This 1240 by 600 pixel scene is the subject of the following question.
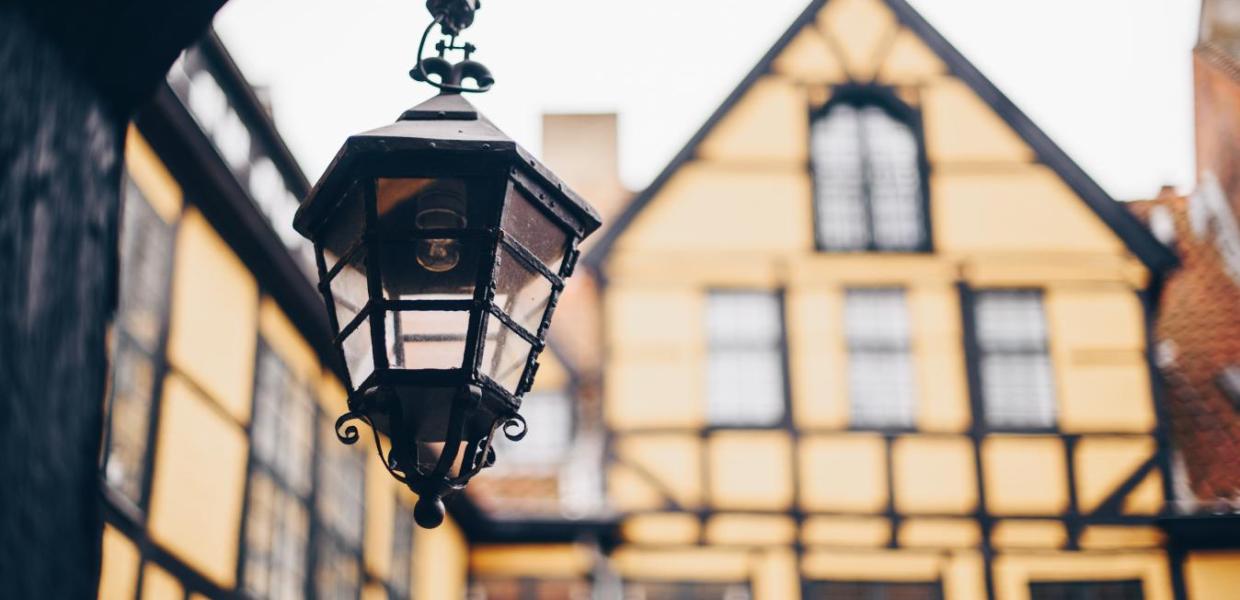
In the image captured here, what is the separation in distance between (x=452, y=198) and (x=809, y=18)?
11.7m

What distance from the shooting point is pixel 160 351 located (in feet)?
24.9

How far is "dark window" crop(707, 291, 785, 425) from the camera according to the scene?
13484 mm

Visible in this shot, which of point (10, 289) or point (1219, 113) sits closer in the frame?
point (10, 289)

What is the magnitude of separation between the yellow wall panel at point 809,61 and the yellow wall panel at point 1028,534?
13.3 ft

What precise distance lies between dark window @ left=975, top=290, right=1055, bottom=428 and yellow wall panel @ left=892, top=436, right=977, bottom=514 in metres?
0.39

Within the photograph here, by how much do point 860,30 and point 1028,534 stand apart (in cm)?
454

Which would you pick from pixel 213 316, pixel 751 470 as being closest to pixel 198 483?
pixel 213 316

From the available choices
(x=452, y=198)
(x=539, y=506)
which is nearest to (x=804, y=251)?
(x=539, y=506)

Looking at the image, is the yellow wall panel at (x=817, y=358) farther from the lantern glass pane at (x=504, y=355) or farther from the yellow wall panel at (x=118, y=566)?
the lantern glass pane at (x=504, y=355)

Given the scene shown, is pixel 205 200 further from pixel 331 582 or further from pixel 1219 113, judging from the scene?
pixel 1219 113

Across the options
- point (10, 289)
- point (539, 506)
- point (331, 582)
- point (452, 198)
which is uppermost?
point (539, 506)

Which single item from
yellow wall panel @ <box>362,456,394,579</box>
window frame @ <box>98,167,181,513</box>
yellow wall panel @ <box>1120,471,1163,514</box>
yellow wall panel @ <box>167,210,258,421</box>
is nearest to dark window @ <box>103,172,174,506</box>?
window frame @ <box>98,167,181,513</box>

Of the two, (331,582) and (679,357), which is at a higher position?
(679,357)

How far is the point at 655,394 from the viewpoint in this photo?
44.5 feet
